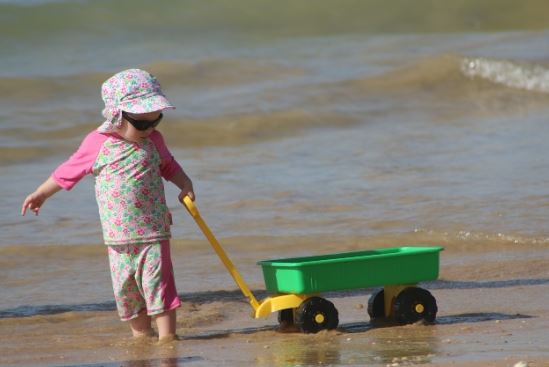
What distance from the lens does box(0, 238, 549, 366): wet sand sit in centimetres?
431

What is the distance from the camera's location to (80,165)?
16.3 ft

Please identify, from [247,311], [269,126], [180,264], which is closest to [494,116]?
[269,126]

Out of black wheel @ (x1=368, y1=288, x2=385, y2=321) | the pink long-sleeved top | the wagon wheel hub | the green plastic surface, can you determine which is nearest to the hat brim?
the pink long-sleeved top

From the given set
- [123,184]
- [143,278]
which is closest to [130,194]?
[123,184]

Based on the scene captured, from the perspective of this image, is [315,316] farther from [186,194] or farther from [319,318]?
[186,194]

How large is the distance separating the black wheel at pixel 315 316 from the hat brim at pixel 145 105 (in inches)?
40.3

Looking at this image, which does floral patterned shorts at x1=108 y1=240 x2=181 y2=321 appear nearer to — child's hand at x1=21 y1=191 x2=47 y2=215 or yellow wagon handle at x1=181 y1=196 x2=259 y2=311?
yellow wagon handle at x1=181 y1=196 x2=259 y2=311

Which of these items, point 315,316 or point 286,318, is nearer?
point 315,316

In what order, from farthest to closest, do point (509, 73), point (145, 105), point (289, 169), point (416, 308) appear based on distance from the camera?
point (509, 73)
point (289, 169)
point (416, 308)
point (145, 105)

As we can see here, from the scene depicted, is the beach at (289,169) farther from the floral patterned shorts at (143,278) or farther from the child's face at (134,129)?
the child's face at (134,129)

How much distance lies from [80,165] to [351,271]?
124 cm

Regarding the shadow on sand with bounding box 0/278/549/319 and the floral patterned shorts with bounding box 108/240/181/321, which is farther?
the shadow on sand with bounding box 0/278/549/319

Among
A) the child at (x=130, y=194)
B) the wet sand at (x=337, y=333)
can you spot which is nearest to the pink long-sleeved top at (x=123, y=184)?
the child at (x=130, y=194)

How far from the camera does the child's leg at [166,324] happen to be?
4902 mm
